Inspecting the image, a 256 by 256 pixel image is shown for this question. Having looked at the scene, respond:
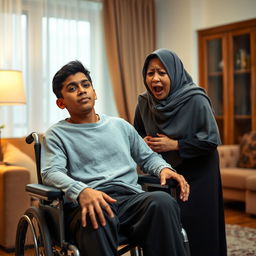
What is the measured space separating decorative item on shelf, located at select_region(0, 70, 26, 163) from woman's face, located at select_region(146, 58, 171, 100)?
185cm

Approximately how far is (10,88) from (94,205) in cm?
238

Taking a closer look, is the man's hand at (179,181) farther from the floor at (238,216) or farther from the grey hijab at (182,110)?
the floor at (238,216)

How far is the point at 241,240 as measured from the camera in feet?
12.2

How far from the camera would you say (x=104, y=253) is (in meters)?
1.94

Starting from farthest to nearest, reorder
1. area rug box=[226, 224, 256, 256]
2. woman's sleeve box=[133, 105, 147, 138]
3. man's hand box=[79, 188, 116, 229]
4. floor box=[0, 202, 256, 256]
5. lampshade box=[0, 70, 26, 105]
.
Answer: floor box=[0, 202, 256, 256] < lampshade box=[0, 70, 26, 105] < area rug box=[226, 224, 256, 256] < woman's sleeve box=[133, 105, 147, 138] < man's hand box=[79, 188, 116, 229]

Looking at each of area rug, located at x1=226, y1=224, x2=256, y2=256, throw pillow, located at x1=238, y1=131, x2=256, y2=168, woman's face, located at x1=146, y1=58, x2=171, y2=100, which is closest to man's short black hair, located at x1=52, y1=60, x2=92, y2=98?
woman's face, located at x1=146, y1=58, x2=171, y2=100

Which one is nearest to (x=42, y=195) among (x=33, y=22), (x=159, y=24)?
(x=33, y=22)

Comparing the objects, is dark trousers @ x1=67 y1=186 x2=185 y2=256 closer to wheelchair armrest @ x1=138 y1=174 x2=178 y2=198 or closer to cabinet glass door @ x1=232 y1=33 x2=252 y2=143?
wheelchair armrest @ x1=138 y1=174 x2=178 y2=198

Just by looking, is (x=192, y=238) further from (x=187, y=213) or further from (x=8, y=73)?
(x=8, y=73)

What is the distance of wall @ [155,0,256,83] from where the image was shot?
5746 millimetres

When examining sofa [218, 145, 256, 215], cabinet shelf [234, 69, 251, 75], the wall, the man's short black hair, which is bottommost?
sofa [218, 145, 256, 215]

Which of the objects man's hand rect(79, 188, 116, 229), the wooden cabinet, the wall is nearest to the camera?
man's hand rect(79, 188, 116, 229)

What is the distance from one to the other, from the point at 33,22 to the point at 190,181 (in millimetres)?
3285

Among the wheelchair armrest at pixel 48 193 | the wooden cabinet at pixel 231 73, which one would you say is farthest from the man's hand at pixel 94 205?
the wooden cabinet at pixel 231 73
